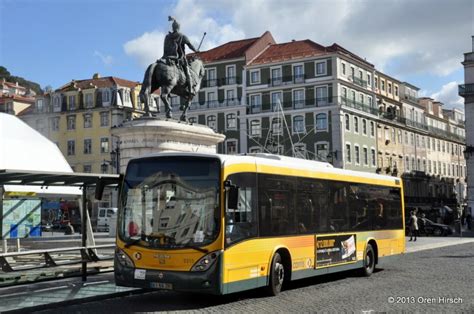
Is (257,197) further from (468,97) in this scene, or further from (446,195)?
(446,195)

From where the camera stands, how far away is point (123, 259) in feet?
37.2

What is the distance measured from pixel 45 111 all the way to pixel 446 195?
60219mm

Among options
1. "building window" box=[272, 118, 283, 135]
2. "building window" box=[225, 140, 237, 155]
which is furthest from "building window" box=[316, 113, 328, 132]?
"building window" box=[225, 140, 237, 155]

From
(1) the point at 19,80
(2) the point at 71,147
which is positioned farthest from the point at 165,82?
(1) the point at 19,80

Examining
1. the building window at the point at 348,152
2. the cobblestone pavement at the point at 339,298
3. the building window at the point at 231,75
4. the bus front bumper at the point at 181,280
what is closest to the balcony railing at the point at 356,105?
the building window at the point at 348,152

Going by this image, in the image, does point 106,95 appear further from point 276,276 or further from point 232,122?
point 276,276

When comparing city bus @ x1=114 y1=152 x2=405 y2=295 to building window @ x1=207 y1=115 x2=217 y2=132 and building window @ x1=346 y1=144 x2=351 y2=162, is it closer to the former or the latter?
building window @ x1=346 y1=144 x2=351 y2=162

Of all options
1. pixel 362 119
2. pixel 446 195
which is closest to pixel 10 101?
pixel 362 119

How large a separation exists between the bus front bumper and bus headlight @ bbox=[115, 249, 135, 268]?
0.14m

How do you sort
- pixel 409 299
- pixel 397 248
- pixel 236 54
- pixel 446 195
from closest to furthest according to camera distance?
pixel 409 299
pixel 397 248
pixel 236 54
pixel 446 195

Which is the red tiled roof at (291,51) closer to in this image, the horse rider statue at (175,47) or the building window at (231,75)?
the building window at (231,75)

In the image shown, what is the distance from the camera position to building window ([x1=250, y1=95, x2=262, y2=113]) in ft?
234

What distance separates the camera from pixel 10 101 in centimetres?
8094

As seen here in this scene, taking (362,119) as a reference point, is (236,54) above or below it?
above
